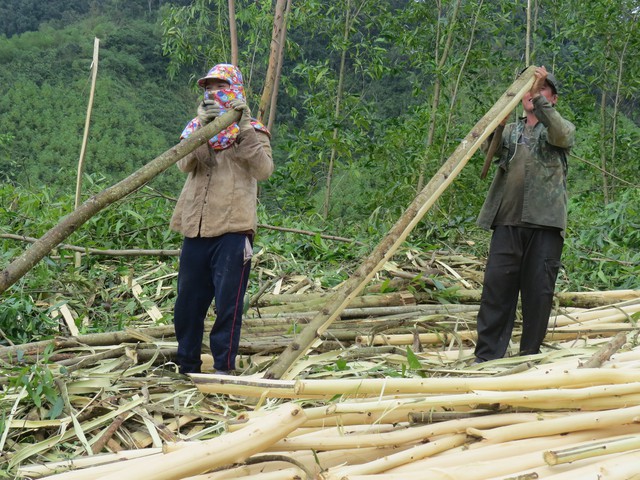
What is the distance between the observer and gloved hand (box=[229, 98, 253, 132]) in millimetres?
3684

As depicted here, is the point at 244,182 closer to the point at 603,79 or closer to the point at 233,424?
the point at 233,424

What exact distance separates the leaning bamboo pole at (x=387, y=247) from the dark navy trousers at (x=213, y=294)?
746mm

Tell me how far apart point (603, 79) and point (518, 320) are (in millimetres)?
6787

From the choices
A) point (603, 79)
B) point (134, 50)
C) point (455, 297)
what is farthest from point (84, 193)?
point (134, 50)

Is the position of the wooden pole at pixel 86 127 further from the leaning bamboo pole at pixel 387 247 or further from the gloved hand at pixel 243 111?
the leaning bamboo pole at pixel 387 247

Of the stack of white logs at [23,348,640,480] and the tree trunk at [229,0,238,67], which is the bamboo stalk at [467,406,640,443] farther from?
the tree trunk at [229,0,238,67]

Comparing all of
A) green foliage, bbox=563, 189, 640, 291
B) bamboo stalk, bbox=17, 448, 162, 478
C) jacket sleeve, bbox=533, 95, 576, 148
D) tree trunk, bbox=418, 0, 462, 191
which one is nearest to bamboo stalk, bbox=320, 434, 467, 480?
bamboo stalk, bbox=17, 448, 162, 478

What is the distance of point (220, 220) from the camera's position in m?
3.81

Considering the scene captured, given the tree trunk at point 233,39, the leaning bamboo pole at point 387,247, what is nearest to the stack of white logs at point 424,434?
the leaning bamboo pole at point 387,247

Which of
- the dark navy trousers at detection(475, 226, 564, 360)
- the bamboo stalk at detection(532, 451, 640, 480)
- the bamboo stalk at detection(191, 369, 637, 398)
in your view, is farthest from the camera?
the dark navy trousers at detection(475, 226, 564, 360)

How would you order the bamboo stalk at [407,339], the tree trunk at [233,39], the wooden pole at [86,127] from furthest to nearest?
1. the tree trunk at [233,39]
2. the wooden pole at [86,127]
3. the bamboo stalk at [407,339]

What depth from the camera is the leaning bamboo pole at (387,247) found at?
3.13 m

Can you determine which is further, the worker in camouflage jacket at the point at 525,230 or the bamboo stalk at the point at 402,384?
the worker in camouflage jacket at the point at 525,230

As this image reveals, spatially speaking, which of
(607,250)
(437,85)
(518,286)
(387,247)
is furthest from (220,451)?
(437,85)
